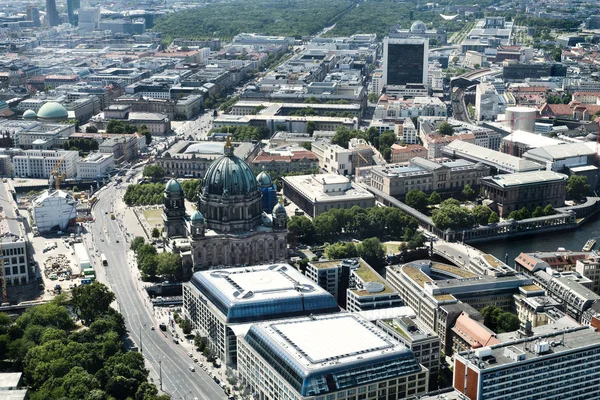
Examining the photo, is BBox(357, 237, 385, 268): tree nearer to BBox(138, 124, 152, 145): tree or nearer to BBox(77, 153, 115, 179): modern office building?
BBox(77, 153, 115, 179): modern office building

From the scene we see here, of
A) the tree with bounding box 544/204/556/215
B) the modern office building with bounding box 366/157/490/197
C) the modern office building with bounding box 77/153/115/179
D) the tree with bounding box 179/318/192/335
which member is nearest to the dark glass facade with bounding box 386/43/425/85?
the modern office building with bounding box 366/157/490/197

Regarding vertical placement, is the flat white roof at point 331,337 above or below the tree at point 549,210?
above

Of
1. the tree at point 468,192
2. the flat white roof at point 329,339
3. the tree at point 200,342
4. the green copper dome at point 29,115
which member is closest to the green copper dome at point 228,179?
the tree at point 200,342

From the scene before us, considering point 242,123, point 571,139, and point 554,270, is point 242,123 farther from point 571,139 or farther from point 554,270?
point 554,270

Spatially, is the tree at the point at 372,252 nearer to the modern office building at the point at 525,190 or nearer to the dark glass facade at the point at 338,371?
the modern office building at the point at 525,190

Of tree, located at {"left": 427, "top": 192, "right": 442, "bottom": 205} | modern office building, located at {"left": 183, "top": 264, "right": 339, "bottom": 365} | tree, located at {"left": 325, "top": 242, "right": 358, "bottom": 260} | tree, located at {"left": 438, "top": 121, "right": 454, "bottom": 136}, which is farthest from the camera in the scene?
tree, located at {"left": 438, "top": 121, "right": 454, "bottom": 136}

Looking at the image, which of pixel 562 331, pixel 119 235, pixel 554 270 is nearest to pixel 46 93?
pixel 119 235
